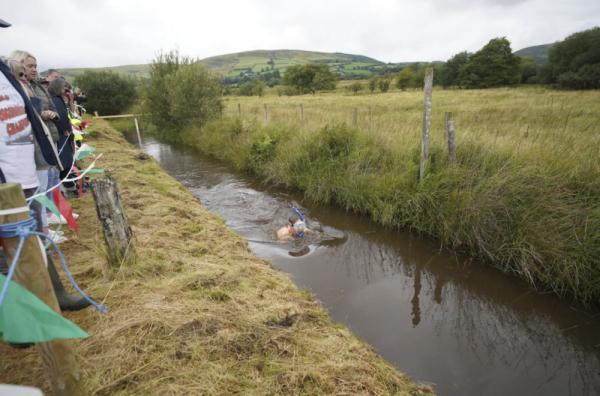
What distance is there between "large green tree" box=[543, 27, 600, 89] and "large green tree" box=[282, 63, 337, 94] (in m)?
32.7

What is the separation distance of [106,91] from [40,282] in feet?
117

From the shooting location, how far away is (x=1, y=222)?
1346 mm

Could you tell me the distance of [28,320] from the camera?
124 centimetres

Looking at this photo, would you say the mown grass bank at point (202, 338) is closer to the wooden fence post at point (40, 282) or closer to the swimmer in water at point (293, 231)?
the wooden fence post at point (40, 282)

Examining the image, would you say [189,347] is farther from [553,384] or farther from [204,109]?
[204,109]

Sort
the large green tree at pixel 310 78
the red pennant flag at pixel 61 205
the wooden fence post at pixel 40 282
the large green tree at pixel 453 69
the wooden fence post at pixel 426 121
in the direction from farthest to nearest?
1. the large green tree at pixel 310 78
2. the large green tree at pixel 453 69
3. the wooden fence post at pixel 426 121
4. the red pennant flag at pixel 61 205
5. the wooden fence post at pixel 40 282

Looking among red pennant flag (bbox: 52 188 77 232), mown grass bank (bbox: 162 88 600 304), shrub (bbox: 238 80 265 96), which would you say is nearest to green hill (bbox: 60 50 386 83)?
shrub (bbox: 238 80 265 96)

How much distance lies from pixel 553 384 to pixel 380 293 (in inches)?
81.7

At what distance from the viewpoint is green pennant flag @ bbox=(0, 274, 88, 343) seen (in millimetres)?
1207

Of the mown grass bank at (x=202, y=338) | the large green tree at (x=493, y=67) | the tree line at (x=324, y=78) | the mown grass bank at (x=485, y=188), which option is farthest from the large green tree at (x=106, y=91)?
the large green tree at (x=493, y=67)

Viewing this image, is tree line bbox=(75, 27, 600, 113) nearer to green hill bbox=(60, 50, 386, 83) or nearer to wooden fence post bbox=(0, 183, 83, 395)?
wooden fence post bbox=(0, 183, 83, 395)

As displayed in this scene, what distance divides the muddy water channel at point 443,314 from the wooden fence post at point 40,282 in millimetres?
3010

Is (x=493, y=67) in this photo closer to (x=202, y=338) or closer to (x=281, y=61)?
(x=202, y=338)

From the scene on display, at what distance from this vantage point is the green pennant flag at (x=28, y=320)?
1207 millimetres
